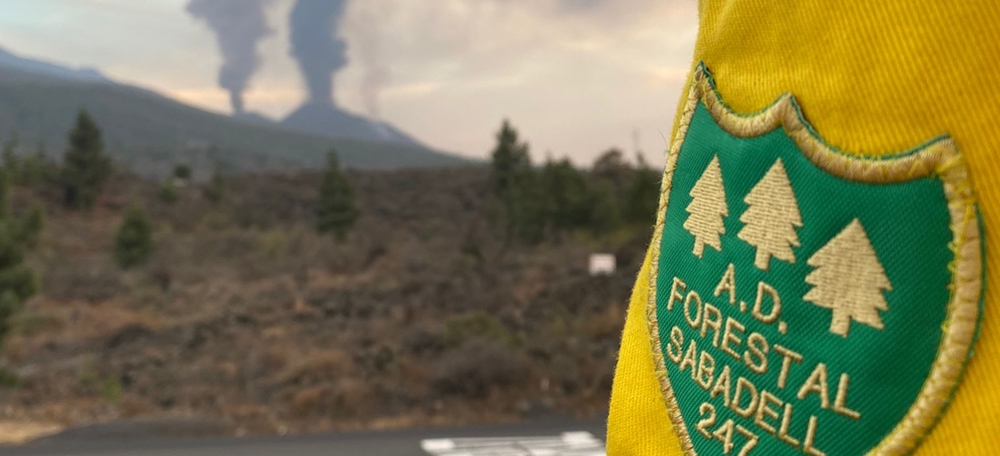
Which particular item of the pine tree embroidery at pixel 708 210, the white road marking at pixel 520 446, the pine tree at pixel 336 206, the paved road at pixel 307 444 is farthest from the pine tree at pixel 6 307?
the pine tree at pixel 336 206

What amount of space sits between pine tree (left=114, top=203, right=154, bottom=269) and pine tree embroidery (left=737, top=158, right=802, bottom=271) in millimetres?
27374

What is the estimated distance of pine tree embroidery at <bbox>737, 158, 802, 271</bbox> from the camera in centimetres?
73

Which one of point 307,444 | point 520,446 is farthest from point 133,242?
point 520,446

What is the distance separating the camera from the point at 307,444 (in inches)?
314

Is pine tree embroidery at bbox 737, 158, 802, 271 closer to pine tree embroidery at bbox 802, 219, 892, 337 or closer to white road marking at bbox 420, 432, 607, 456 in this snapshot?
pine tree embroidery at bbox 802, 219, 892, 337

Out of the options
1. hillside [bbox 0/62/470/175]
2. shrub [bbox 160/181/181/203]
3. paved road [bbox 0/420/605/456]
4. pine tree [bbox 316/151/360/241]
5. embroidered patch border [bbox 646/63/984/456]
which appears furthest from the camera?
hillside [bbox 0/62/470/175]

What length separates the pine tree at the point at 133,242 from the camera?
1016 inches

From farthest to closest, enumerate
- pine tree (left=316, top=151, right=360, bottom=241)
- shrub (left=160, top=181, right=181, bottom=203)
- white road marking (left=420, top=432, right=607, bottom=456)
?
1. shrub (left=160, top=181, right=181, bottom=203)
2. pine tree (left=316, top=151, right=360, bottom=241)
3. white road marking (left=420, top=432, right=607, bottom=456)

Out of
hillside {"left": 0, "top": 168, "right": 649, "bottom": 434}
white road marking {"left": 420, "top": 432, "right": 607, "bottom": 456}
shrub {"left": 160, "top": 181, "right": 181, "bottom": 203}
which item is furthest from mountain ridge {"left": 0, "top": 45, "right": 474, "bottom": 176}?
white road marking {"left": 420, "top": 432, "right": 607, "bottom": 456}

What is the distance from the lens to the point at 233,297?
800 inches

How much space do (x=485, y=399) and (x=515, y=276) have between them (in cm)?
876

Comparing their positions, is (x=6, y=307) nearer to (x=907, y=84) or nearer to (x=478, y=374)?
(x=478, y=374)

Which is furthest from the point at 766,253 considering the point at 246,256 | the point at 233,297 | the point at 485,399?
the point at 246,256

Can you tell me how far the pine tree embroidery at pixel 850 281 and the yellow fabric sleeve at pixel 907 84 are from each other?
0.07 meters
